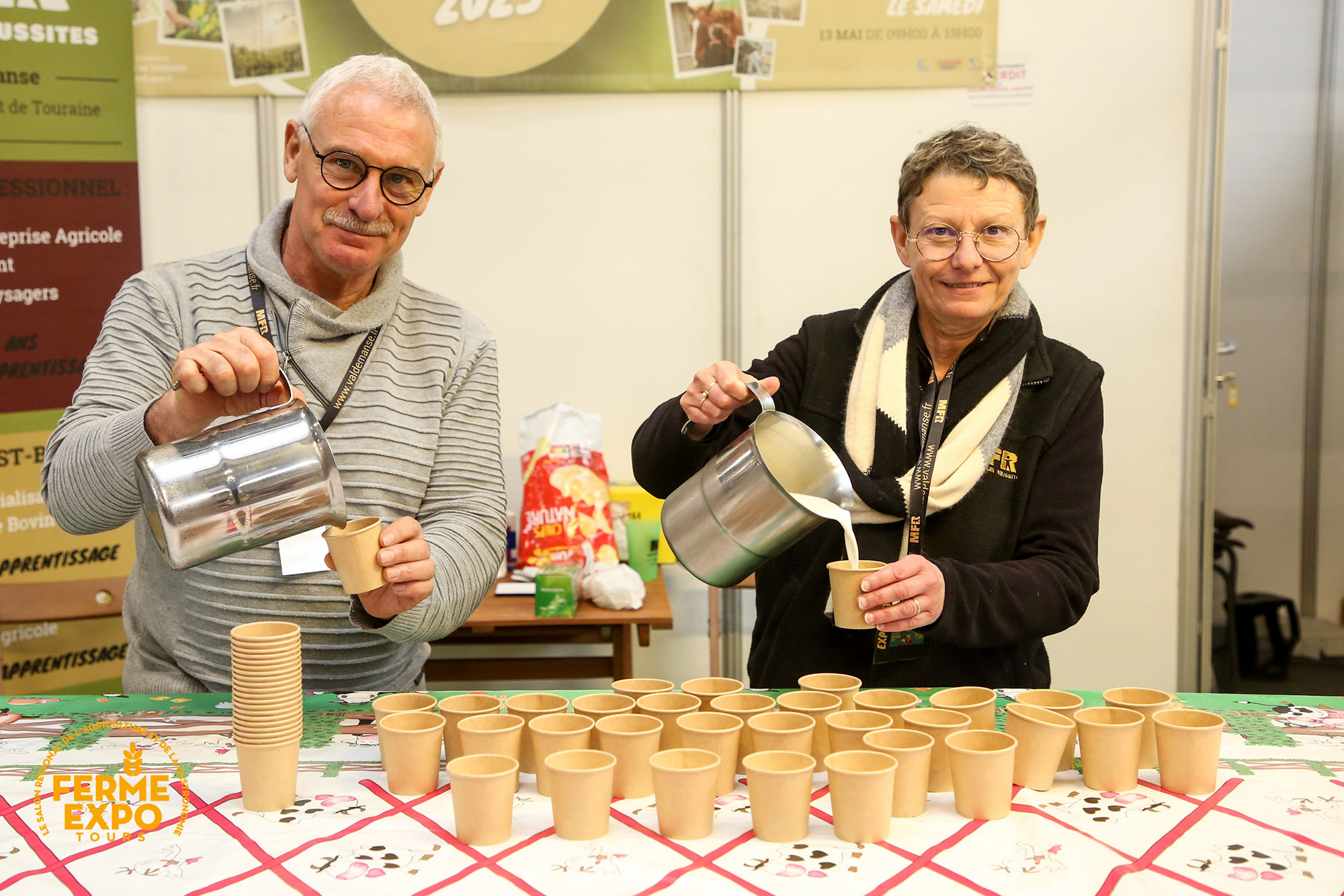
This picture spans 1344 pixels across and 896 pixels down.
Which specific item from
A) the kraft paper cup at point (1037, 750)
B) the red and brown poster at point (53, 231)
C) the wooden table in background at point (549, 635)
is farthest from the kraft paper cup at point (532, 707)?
the red and brown poster at point (53, 231)

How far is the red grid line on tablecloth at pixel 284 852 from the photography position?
3.39ft

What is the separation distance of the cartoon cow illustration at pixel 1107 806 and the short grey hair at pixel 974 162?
0.93 meters

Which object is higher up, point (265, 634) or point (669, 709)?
point (265, 634)

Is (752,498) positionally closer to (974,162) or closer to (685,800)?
(685,800)

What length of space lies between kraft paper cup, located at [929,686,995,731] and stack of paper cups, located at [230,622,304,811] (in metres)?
0.77

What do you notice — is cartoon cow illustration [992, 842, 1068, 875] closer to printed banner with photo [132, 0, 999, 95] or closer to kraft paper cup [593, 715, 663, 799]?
kraft paper cup [593, 715, 663, 799]

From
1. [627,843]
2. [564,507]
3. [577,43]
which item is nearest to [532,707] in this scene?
[627,843]

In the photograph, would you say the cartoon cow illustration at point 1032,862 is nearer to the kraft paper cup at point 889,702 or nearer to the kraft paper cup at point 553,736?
the kraft paper cup at point 889,702

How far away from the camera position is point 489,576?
170cm

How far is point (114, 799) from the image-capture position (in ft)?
3.96

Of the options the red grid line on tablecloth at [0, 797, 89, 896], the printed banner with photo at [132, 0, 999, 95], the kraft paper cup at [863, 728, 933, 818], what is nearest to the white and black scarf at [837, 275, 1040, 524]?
the kraft paper cup at [863, 728, 933, 818]

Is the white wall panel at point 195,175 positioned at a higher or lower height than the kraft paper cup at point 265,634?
higher

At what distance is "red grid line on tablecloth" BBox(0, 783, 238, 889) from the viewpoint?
3.44 feet

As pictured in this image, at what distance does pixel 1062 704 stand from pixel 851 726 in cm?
31
